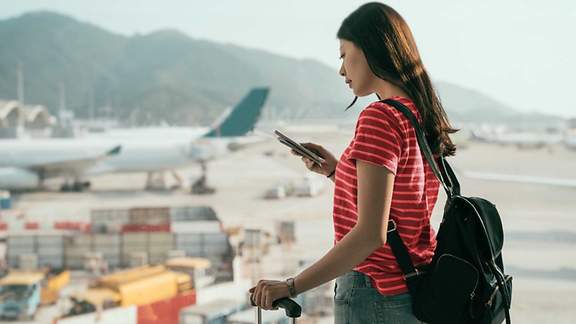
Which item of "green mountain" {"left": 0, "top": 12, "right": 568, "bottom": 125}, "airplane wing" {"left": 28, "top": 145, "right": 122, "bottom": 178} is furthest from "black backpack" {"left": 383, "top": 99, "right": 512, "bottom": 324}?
"green mountain" {"left": 0, "top": 12, "right": 568, "bottom": 125}

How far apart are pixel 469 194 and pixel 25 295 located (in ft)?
12.9

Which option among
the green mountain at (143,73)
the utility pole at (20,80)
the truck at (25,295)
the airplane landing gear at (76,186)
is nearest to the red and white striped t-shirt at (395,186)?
the truck at (25,295)

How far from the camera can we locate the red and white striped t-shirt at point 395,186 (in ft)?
1.67

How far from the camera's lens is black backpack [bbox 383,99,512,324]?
0.54 metres

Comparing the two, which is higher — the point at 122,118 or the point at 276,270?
the point at 122,118

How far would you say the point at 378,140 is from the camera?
0.51 meters

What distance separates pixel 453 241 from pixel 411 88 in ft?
0.43

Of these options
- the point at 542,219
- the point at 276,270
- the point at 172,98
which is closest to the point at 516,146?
the point at 542,219

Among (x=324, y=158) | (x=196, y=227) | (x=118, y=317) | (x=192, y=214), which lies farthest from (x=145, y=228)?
(x=324, y=158)

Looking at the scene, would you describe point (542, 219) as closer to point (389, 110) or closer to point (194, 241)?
point (194, 241)

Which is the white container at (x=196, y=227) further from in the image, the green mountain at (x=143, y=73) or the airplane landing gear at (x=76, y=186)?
the green mountain at (x=143, y=73)

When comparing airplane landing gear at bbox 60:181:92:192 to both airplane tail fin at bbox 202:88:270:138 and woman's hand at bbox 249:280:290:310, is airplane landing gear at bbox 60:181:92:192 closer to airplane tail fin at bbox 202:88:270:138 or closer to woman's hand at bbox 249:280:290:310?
airplane tail fin at bbox 202:88:270:138

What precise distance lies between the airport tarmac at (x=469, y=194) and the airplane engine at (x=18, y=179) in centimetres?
22

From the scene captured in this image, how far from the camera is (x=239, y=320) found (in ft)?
6.00
